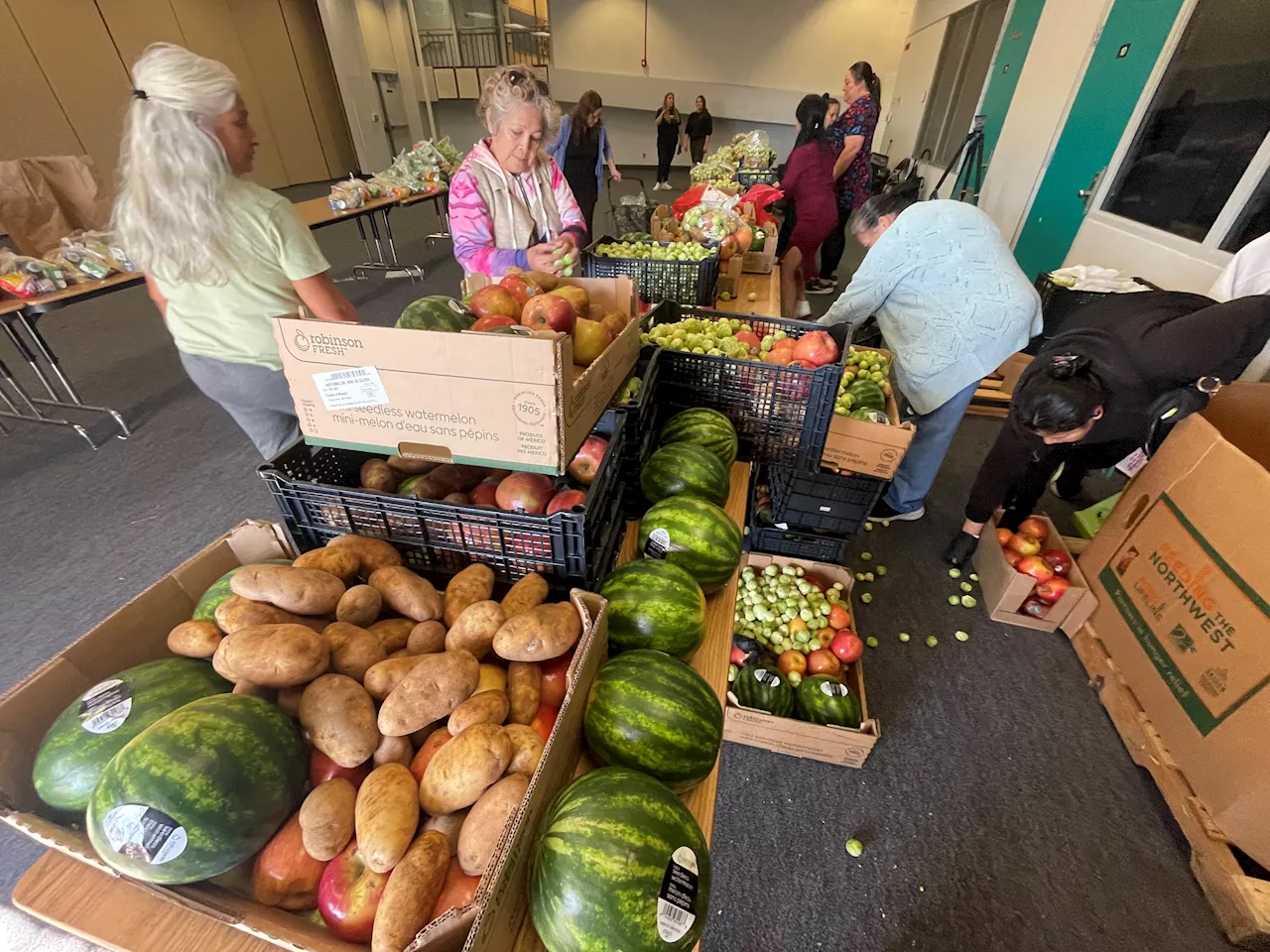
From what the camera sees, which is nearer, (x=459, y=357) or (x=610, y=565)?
(x=459, y=357)

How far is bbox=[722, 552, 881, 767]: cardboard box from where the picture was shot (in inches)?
64.2

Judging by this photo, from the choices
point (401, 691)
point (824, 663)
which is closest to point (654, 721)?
point (401, 691)

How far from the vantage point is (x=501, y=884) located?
0.57 meters

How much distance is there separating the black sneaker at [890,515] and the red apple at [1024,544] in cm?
50

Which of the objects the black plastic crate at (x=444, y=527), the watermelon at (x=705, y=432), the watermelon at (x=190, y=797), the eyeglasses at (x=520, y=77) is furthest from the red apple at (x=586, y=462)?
the eyeglasses at (x=520, y=77)

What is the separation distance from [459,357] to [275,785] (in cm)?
61

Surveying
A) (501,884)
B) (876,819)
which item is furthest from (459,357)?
(876,819)

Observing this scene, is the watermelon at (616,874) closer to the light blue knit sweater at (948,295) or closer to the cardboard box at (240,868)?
the cardboard box at (240,868)

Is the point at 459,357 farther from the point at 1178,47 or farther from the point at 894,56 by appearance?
the point at 894,56

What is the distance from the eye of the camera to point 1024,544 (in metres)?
2.22

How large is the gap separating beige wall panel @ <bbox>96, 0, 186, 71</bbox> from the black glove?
10.3 metres

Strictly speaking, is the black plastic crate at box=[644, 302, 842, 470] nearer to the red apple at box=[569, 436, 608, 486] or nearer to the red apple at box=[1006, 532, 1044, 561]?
the red apple at box=[569, 436, 608, 486]

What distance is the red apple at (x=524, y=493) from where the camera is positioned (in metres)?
1.04

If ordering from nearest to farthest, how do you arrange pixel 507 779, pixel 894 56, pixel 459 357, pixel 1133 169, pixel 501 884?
1. pixel 501 884
2. pixel 507 779
3. pixel 459 357
4. pixel 1133 169
5. pixel 894 56
